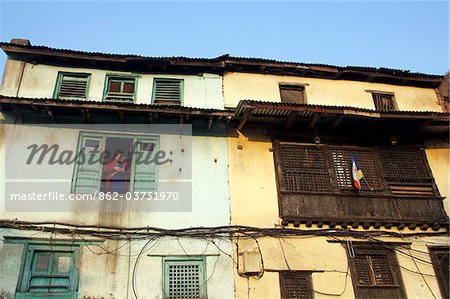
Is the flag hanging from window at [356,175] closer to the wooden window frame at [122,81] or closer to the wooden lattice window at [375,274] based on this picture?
the wooden lattice window at [375,274]

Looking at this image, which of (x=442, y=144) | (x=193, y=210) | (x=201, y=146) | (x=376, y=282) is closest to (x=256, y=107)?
(x=201, y=146)

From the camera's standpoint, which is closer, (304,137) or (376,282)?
(376,282)

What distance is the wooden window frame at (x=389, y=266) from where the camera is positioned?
33.9ft

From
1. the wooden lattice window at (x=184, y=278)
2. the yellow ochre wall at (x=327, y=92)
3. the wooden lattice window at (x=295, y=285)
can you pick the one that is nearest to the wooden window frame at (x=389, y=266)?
the wooden lattice window at (x=295, y=285)

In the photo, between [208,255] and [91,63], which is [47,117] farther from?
[208,255]

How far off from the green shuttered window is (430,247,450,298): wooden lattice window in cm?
981

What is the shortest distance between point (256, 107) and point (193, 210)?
348 centimetres

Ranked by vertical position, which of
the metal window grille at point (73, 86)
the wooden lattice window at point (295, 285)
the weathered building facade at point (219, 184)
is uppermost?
the metal window grille at point (73, 86)

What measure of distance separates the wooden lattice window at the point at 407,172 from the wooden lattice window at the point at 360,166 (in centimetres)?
35

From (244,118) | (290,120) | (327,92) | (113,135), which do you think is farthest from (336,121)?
(113,135)

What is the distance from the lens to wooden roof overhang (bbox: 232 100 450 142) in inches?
443

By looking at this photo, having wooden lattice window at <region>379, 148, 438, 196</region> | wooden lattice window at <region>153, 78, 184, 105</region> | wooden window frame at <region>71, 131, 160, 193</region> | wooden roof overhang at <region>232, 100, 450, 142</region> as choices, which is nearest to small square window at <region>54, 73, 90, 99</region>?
wooden window frame at <region>71, 131, 160, 193</region>

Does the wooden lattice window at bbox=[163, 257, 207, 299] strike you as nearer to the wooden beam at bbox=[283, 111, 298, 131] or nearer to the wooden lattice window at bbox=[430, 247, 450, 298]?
the wooden beam at bbox=[283, 111, 298, 131]

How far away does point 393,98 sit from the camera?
45.7 feet
